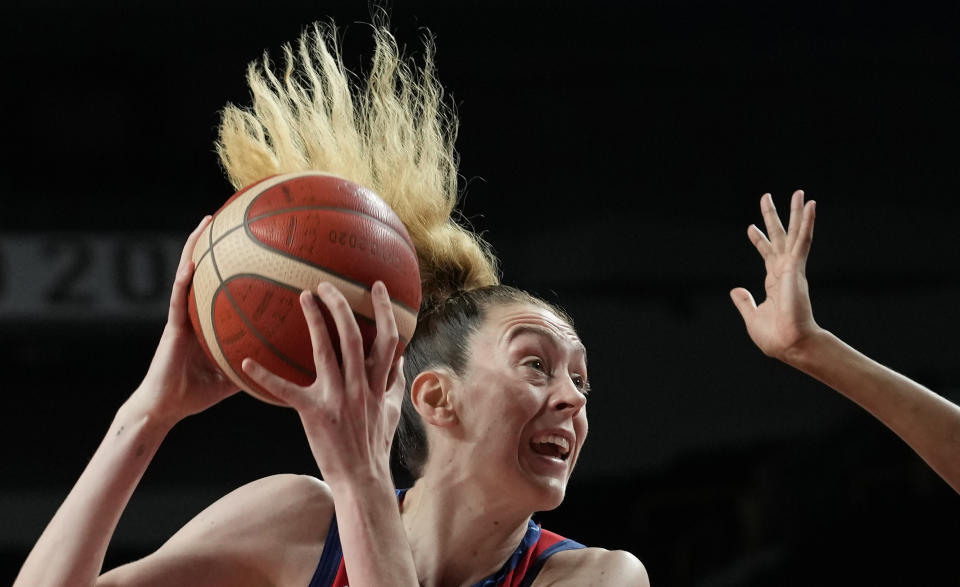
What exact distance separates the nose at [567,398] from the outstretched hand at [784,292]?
0.34 m

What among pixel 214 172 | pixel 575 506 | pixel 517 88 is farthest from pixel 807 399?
pixel 214 172

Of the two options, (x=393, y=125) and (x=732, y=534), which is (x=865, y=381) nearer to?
(x=393, y=125)

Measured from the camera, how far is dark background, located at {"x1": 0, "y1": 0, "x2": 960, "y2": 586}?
518cm

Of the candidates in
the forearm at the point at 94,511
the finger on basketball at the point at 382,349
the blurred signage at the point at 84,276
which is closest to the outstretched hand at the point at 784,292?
the finger on basketball at the point at 382,349

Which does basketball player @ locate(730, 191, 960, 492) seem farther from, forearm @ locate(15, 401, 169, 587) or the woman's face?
forearm @ locate(15, 401, 169, 587)

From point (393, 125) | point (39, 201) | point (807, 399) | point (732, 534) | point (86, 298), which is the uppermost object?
point (393, 125)

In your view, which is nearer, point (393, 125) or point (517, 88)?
point (393, 125)

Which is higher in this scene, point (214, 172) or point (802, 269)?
point (802, 269)

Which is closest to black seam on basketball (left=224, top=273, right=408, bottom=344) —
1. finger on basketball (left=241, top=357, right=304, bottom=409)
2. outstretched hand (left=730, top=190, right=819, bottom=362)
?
finger on basketball (left=241, top=357, right=304, bottom=409)

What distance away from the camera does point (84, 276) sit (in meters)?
4.98

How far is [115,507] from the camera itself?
183 centimetres

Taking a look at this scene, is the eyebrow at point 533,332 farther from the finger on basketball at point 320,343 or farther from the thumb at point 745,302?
the finger on basketball at point 320,343

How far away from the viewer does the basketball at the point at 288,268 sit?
167 cm

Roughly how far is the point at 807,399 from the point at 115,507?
4.24 m
